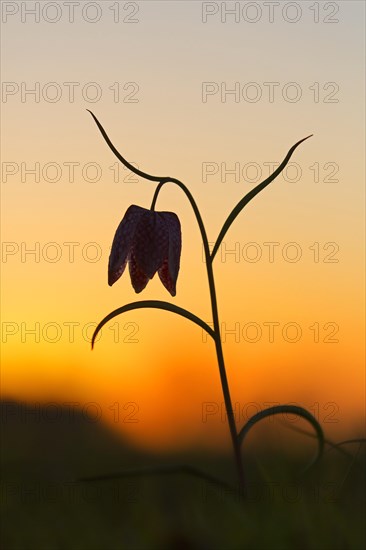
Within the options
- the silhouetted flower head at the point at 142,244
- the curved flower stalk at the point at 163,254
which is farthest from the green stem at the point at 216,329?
the silhouetted flower head at the point at 142,244

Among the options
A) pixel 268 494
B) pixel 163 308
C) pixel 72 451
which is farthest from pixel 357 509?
pixel 72 451

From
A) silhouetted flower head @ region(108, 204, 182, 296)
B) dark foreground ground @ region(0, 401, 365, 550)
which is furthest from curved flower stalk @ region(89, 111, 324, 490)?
dark foreground ground @ region(0, 401, 365, 550)

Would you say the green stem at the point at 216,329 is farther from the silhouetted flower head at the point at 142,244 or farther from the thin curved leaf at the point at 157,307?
the silhouetted flower head at the point at 142,244

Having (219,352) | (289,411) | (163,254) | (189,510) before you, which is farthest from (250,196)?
(189,510)

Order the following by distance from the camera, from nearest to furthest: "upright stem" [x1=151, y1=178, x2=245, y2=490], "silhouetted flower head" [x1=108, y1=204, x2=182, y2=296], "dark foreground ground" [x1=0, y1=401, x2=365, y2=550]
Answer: "dark foreground ground" [x1=0, y1=401, x2=365, y2=550]
"upright stem" [x1=151, y1=178, x2=245, y2=490]
"silhouetted flower head" [x1=108, y1=204, x2=182, y2=296]

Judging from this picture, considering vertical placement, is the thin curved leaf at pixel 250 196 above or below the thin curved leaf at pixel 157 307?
above

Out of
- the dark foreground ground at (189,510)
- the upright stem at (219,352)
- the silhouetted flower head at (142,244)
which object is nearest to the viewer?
the dark foreground ground at (189,510)

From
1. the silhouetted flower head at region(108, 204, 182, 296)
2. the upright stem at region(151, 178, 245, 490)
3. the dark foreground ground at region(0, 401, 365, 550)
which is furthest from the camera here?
the silhouetted flower head at region(108, 204, 182, 296)

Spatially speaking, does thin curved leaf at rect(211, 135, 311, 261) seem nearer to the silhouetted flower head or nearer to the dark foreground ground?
the silhouetted flower head
